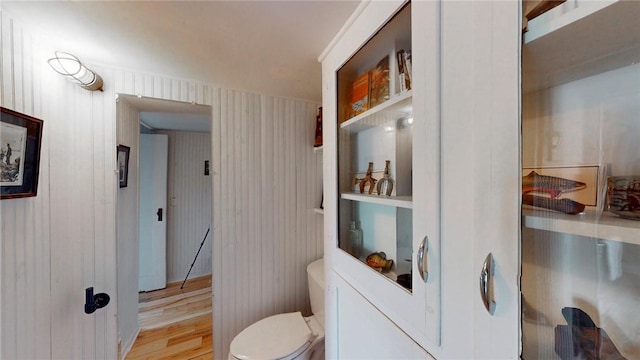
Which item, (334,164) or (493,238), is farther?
(334,164)

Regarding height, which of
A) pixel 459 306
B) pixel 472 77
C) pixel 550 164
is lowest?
pixel 459 306

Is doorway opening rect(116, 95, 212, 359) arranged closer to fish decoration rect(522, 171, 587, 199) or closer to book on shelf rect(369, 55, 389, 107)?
book on shelf rect(369, 55, 389, 107)

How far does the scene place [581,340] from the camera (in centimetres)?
43

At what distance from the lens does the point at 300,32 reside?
3.08 ft

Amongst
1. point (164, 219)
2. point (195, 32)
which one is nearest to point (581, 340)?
point (195, 32)

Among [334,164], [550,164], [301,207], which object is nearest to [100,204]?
[301,207]

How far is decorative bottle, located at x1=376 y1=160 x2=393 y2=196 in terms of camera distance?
828 mm

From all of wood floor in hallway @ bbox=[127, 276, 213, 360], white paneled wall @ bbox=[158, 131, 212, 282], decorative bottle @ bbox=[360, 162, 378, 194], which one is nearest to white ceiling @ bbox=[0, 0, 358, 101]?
decorative bottle @ bbox=[360, 162, 378, 194]

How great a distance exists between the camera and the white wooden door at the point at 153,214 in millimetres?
2289

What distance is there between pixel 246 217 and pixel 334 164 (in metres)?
0.91

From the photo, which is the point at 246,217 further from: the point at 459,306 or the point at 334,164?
the point at 459,306

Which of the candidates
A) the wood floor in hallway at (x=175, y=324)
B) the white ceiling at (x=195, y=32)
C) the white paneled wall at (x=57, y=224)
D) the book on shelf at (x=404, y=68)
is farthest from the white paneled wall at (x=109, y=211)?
the book on shelf at (x=404, y=68)

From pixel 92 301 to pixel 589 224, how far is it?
1.89 metres

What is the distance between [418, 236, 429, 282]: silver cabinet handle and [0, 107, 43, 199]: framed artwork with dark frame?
4.30 feet
